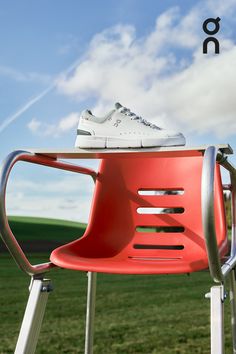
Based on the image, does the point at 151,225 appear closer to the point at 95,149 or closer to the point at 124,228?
the point at 124,228

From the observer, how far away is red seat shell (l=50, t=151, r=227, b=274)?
1611 mm

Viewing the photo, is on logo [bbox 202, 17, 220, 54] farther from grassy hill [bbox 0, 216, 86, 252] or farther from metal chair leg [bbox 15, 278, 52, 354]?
grassy hill [bbox 0, 216, 86, 252]

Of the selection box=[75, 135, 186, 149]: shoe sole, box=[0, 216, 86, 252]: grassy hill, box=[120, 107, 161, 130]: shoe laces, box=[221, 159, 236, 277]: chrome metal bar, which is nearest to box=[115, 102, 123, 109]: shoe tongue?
box=[120, 107, 161, 130]: shoe laces

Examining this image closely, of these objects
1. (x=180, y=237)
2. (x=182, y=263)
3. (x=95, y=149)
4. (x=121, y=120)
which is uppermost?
(x=121, y=120)

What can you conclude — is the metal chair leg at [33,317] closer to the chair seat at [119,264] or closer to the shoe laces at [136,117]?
the chair seat at [119,264]

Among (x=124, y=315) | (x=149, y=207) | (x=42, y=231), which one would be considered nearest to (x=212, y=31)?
(x=149, y=207)

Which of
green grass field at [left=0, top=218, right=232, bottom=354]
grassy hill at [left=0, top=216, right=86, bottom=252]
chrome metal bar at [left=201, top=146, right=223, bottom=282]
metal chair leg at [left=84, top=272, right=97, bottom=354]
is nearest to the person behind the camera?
chrome metal bar at [left=201, top=146, right=223, bottom=282]

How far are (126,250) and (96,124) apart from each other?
1.41ft

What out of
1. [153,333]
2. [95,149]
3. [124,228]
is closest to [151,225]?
[124,228]

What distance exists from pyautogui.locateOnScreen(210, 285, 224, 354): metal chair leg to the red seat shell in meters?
0.25

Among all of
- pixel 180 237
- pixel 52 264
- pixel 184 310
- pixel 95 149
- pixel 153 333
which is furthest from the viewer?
pixel 184 310

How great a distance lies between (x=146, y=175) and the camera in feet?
5.76

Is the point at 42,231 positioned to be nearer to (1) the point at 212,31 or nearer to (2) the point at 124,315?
(2) the point at 124,315

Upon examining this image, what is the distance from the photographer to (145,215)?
68.0 inches
